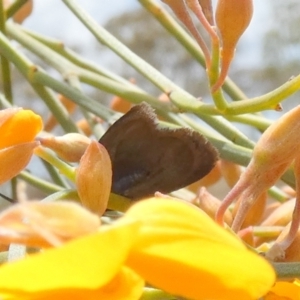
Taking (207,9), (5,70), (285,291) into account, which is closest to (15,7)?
(5,70)

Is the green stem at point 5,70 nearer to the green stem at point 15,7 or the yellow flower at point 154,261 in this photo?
the green stem at point 15,7

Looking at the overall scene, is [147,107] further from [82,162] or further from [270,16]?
[270,16]

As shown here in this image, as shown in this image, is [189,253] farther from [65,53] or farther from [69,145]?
[65,53]

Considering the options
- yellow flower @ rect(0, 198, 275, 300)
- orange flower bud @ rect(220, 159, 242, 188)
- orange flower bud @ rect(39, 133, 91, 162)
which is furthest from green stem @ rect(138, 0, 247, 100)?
yellow flower @ rect(0, 198, 275, 300)

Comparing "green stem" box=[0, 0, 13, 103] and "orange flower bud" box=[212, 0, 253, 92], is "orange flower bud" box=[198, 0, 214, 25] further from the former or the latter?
"green stem" box=[0, 0, 13, 103]

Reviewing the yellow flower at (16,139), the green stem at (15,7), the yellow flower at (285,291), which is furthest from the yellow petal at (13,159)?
the green stem at (15,7)

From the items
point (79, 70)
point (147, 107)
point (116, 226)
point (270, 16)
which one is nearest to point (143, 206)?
point (116, 226)
